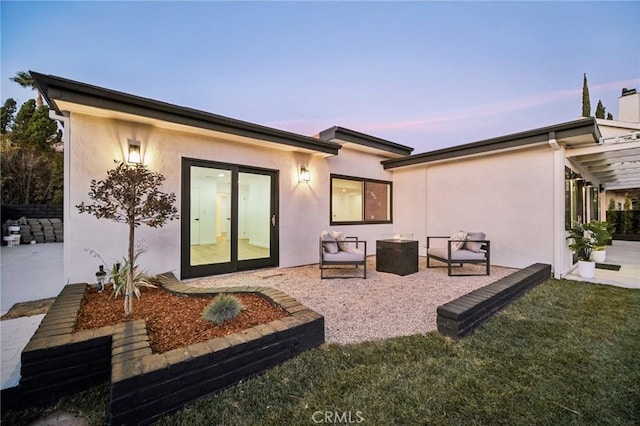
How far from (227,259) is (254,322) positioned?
318cm

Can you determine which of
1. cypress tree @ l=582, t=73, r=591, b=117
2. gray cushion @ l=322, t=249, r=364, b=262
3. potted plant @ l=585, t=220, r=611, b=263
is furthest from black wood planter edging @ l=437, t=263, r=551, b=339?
cypress tree @ l=582, t=73, r=591, b=117

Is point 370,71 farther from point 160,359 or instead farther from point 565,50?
point 160,359

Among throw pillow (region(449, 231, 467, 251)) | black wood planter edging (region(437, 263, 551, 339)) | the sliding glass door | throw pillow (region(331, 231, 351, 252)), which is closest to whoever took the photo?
black wood planter edging (region(437, 263, 551, 339))

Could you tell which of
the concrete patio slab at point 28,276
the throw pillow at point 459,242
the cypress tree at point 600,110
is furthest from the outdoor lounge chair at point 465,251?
the cypress tree at point 600,110

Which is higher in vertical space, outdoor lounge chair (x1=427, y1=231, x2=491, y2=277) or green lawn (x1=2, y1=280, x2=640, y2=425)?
outdoor lounge chair (x1=427, y1=231, x2=491, y2=277)

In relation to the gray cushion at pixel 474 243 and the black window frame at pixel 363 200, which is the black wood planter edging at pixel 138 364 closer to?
the gray cushion at pixel 474 243

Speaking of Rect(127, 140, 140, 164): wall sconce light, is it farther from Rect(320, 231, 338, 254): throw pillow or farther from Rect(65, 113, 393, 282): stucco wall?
Rect(320, 231, 338, 254): throw pillow

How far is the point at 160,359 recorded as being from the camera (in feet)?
5.93

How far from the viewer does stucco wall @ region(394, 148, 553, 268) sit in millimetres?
5828

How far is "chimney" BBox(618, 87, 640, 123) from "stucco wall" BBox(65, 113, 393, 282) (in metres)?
15.1

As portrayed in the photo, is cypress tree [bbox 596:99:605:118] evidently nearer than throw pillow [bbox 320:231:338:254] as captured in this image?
No

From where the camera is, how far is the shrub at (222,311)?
2.59 meters

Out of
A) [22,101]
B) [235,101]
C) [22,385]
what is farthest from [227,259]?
[22,101]

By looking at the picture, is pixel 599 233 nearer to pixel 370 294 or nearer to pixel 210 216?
pixel 370 294
